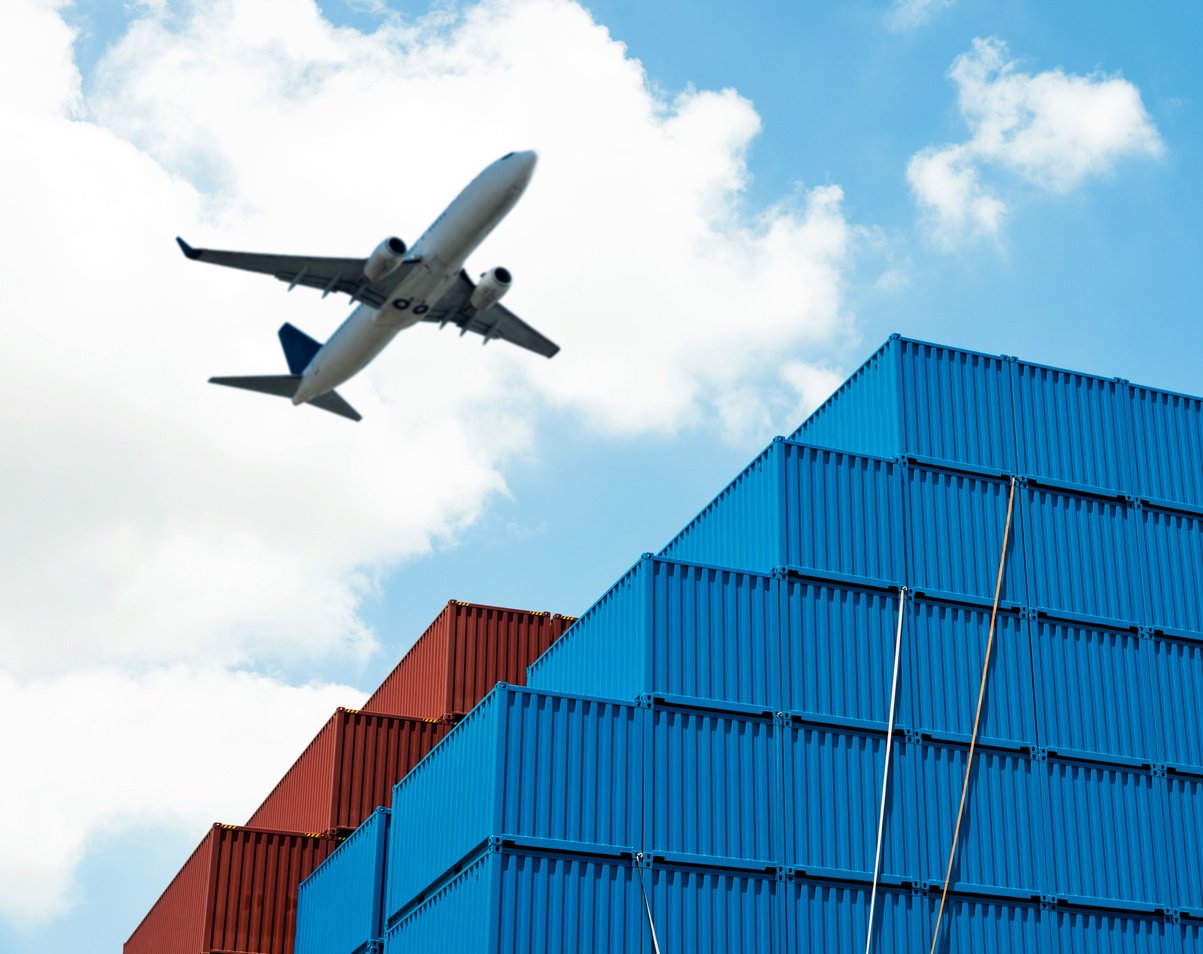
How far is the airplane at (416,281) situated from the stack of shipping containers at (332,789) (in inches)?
281

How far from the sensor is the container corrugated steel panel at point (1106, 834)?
87.6 ft

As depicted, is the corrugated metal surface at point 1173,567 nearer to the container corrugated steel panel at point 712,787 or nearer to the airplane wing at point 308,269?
the container corrugated steel panel at point 712,787

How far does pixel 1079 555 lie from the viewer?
29469 millimetres

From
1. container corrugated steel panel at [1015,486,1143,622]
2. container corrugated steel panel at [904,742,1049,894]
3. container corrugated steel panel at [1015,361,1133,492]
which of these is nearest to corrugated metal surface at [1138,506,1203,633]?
container corrugated steel panel at [1015,486,1143,622]

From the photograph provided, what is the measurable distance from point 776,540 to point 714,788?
4.71 meters

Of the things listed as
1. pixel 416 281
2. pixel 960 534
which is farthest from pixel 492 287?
pixel 960 534

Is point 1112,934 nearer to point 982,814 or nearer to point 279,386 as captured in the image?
point 982,814

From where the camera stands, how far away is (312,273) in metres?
38.4

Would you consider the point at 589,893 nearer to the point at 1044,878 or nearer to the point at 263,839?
the point at 1044,878

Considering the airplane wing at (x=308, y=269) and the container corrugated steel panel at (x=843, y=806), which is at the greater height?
the airplane wing at (x=308, y=269)

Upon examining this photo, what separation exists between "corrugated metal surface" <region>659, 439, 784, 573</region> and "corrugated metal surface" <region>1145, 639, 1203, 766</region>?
745 centimetres

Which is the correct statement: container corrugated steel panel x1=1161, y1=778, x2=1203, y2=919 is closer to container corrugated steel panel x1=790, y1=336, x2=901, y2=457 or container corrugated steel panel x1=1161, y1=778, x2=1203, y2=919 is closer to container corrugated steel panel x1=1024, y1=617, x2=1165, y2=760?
container corrugated steel panel x1=1024, y1=617, x2=1165, y2=760

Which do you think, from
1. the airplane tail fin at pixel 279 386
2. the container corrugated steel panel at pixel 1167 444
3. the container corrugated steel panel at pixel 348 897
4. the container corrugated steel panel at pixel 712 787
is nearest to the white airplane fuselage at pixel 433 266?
the airplane tail fin at pixel 279 386

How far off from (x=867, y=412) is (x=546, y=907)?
11787 millimetres
